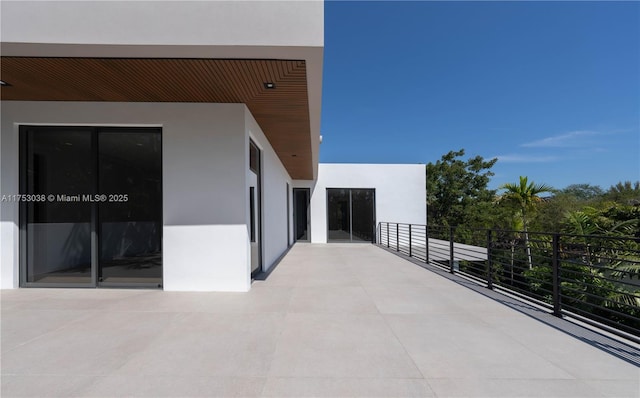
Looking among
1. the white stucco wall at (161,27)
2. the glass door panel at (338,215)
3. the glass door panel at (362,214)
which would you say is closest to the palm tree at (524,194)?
the glass door panel at (362,214)

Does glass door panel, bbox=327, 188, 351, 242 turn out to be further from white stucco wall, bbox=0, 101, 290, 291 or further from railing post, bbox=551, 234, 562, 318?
railing post, bbox=551, 234, 562, 318

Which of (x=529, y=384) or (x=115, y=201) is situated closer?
(x=529, y=384)

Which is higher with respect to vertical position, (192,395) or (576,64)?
(576,64)

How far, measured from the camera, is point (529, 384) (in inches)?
74.7

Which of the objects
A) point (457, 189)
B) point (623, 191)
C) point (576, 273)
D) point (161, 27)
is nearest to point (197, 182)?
point (161, 27)

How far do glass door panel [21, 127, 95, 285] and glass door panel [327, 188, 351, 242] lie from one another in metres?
8.44

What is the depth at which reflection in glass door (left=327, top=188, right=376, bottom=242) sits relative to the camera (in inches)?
456

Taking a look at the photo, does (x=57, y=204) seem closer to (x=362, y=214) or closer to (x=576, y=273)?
(x=576, y=273)

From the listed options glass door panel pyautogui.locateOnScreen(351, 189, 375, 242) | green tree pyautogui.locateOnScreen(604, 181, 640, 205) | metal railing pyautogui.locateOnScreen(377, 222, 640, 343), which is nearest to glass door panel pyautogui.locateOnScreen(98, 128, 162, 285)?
metal railing pyautogui.locateOnScreen(377, 222, 640, 343)

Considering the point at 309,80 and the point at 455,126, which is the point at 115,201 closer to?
the point at 309,80

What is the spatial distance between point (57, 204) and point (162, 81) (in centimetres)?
284

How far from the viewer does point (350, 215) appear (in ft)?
38.1

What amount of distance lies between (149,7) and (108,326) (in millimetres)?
3267

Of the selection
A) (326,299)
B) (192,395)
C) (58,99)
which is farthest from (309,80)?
(58,99)
